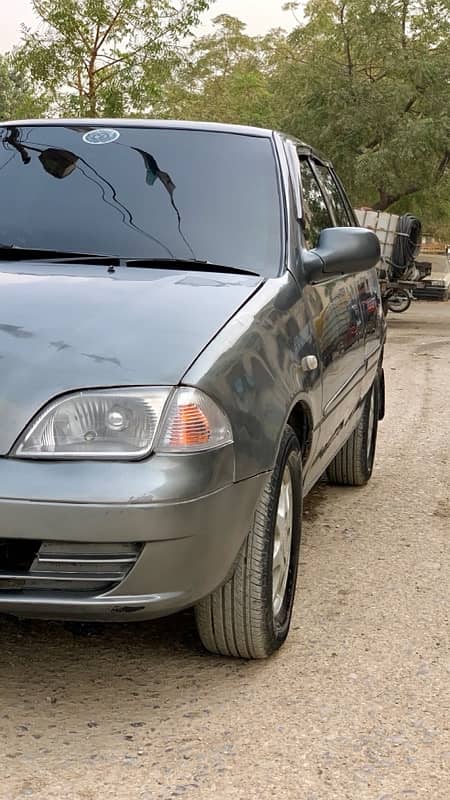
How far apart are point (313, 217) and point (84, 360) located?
1974 millimetres

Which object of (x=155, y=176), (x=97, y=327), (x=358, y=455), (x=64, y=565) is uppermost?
(x=155, y=176)

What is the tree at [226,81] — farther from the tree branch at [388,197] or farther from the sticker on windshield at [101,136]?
the sticker on windshield at [101,136]

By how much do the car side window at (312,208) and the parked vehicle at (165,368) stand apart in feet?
0.08

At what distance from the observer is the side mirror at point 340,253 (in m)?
3.99

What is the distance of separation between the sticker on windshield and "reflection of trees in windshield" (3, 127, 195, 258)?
105 mm

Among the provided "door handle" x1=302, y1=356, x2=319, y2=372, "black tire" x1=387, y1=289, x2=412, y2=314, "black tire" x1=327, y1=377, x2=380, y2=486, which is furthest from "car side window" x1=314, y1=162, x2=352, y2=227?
"black tire" x1=387, y1=289, x2=412, y2=314

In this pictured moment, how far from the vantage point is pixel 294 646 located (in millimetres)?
3740

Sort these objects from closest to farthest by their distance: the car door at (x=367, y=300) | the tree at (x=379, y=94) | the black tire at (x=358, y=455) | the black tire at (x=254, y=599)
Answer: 1. the black tire at (x=254, y=599)
2. the car door at (x=367, y=300)
3. the black tire at (x=358, y=455)
4. the tree at (x=379, y=94)

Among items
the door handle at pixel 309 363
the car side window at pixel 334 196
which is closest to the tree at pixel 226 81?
the car side window at pixel 334 196

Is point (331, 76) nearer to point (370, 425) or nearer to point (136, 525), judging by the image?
point (370, 425)

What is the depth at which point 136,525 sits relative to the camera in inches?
109

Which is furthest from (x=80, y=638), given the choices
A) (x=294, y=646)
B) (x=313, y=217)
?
(x=313, y=217)

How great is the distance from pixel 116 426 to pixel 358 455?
337 centimetres

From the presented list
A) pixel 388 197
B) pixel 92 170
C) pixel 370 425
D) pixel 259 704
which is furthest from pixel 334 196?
pixel 388 197
